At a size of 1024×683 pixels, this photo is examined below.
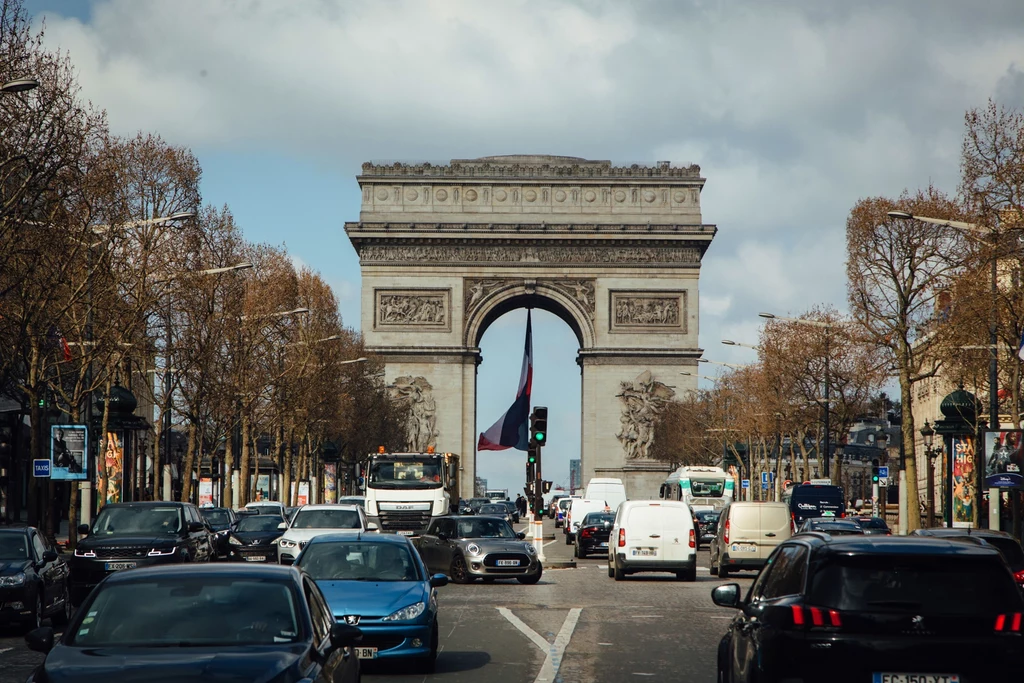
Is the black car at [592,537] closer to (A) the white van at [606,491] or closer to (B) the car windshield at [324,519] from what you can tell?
(B) the car windshield at [324,519]

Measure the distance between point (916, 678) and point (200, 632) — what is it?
4361 millimetres

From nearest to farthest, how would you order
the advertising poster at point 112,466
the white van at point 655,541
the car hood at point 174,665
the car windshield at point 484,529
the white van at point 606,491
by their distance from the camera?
1. the car hood at point 174,665
2. the car windshield at point 484,529
3. the white van at point 655,541
4. the advertising poster at point 112,466
5. the white van at point 606,491

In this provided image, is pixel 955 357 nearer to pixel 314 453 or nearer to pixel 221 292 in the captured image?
pixel 221 292

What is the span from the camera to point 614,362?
317 ft

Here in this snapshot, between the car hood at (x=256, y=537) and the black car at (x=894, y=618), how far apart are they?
1165 inches

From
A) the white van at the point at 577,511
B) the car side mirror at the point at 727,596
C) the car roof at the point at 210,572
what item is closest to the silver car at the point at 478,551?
the car side mirror at the point at 727,596

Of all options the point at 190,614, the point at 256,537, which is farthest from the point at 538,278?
the point at 190,614

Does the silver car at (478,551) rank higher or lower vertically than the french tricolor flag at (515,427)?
lower

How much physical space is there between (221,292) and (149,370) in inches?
142

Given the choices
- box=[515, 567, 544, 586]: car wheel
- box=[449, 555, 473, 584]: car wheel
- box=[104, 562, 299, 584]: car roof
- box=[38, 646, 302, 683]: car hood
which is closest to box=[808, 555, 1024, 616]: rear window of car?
box=[104, 562, 299, 584]: car roof

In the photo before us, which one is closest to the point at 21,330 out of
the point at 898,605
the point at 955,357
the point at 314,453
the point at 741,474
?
the point at 955,357

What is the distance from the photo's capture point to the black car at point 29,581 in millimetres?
20766

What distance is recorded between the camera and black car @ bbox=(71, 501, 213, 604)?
2739cm

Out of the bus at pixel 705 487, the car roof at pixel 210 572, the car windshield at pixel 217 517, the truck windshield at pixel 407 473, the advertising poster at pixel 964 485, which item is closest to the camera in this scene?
the car roof at pixel 210 572
